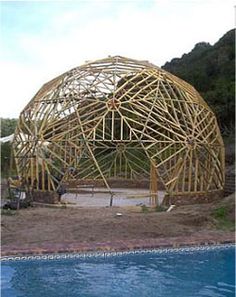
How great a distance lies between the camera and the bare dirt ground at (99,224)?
1106 cm

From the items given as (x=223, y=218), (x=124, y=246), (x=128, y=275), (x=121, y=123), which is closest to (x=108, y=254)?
(x=124, y=246)

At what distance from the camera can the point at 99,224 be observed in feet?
41.1

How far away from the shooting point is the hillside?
28.9 m

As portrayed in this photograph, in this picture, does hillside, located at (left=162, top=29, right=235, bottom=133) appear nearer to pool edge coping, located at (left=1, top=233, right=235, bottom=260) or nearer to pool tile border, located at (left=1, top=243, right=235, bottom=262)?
pool edge coping, located at (left=1, top=233, right=235, bottom=260)

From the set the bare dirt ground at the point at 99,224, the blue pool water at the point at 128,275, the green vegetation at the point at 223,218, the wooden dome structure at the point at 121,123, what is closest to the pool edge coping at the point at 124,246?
the blue pool water at the point at 128,275

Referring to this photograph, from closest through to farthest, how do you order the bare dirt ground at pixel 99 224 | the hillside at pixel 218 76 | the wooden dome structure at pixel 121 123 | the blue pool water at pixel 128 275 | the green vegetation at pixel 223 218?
the blue pool water at pixel 128 275, the bare dirt ground at pixel 99 224, the green vegetation at pixel 223 218, the wooden dome structure at pixel 121 123, the hillside at pixel 218 76

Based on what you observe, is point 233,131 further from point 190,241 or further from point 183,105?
point 190,241

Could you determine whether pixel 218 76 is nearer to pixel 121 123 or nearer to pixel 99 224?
pixel 121 123

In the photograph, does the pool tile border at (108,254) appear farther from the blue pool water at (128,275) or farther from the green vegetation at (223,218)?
the green vegetation at (223,218)

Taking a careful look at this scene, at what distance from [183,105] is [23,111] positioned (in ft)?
20.3

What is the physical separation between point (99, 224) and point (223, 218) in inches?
128

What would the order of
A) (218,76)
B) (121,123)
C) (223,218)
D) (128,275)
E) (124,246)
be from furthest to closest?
(218,76) < (121,123) < (223,218) < (124,246) < (128,275)

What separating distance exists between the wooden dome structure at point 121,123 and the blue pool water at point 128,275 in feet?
21.7

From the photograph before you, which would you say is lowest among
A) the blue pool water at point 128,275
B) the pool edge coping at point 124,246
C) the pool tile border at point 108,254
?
the blue pool water at point 128,275
